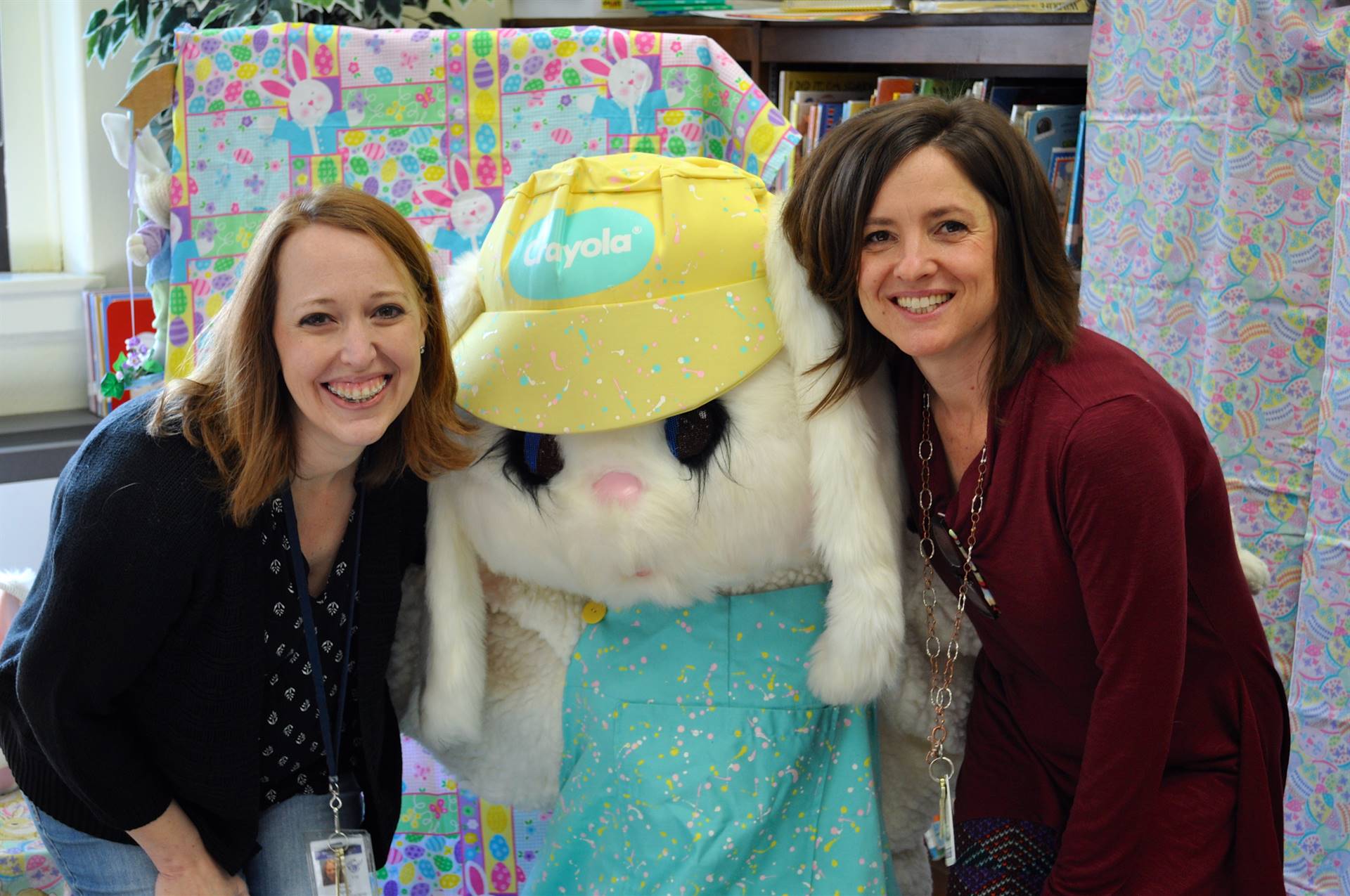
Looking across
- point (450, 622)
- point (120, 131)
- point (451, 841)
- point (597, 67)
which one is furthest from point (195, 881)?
point (597, 67)

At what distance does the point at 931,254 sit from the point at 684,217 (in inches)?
10.8

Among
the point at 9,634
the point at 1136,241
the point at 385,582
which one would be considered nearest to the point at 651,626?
the point at 385,582

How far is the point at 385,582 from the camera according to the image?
1.43m

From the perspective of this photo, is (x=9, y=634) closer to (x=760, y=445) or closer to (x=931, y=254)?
(x=760, y=445)

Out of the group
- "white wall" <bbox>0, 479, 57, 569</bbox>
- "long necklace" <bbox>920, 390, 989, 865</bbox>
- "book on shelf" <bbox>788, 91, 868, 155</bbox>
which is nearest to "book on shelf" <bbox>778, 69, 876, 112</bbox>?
"book on shelf" <bbox>788, 91, 868, 155</bbox>

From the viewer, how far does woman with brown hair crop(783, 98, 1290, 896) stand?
3.92 feet

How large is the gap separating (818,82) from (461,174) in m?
1.01

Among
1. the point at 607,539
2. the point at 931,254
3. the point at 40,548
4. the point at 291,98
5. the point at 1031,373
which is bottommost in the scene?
the point at 40,548

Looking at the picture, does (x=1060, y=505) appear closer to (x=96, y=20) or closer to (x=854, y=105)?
(x=854, y=105)

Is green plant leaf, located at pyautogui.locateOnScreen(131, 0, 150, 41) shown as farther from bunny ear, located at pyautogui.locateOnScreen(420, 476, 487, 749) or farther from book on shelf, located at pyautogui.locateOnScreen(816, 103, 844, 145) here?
bunny ear, located at pyautogui.locateOnScreen(420, 476, 487, 749)

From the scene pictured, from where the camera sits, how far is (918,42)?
91.5 inches

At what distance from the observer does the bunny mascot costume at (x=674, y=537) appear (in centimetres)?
132

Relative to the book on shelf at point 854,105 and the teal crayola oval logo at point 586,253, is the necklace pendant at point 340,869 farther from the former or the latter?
the book on shelf at point 854,105

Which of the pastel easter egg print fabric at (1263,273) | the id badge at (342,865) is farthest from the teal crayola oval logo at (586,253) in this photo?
the pastel easter egg print fabric at (1263,273)
